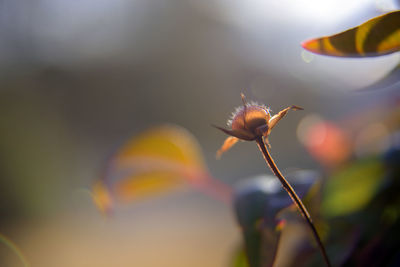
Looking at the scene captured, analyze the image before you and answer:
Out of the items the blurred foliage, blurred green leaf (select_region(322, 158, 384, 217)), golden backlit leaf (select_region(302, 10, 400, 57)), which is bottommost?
blurred green leaf (select_region(322, 158, 384, 217))

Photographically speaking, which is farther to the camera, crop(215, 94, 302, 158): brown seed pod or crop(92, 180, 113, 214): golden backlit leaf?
crop(92, 180, 113, 214): golden backlit leaf

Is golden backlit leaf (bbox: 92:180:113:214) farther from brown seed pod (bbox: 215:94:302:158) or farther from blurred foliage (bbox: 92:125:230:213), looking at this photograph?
brown seed pod (bbox: 215:94:302:158)

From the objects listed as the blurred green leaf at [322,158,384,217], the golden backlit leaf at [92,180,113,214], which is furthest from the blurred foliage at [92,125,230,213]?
the blurred green leaf at [322,158,384,217]

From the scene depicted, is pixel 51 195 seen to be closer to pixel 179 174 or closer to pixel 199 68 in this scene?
pixel 179 174

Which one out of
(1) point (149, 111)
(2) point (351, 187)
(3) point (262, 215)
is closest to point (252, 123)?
(3) point (262, 215)

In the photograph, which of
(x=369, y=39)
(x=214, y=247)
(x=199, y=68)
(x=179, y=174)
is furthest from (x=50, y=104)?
(x=369, y=39)

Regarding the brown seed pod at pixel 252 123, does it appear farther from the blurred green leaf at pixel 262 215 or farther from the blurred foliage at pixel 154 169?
the blurred foliage at pixel 154 169

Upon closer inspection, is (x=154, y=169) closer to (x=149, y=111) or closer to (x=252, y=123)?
(x=252, y=123)
